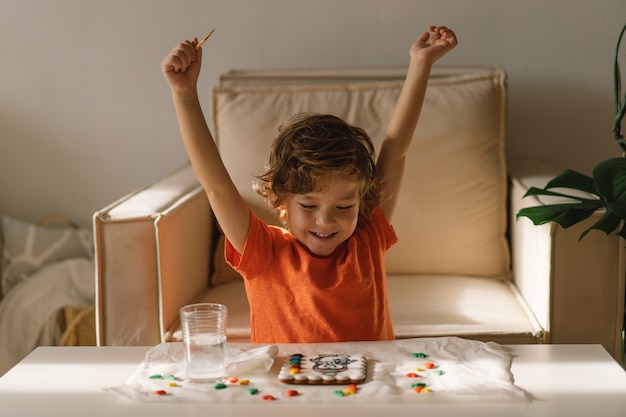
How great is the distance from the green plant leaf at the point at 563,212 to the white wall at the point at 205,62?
0.89 m

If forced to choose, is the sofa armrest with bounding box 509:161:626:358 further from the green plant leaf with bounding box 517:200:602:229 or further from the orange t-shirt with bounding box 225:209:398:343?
the orange t-shirt with bounding box 225:209:398:343

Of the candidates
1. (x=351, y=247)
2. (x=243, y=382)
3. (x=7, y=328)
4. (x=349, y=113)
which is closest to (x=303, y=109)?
(x=349, y=113)

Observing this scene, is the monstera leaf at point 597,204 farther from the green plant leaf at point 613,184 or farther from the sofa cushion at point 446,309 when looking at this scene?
the sofa cushion at point 446,309

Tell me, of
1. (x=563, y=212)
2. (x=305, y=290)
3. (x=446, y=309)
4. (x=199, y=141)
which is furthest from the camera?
(x=446, y=309)

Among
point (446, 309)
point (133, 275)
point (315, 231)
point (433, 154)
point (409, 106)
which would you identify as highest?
point (409, 106)

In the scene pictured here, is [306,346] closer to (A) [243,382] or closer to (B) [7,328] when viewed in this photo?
(A) [243,382]

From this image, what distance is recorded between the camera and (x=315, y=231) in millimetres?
1485

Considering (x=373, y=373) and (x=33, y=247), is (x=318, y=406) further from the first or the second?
(x=33, y=247)

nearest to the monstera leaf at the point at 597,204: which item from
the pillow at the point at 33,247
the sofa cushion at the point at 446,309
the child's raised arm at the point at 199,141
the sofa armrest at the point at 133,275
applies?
the sofa cushion at the point at 446,309

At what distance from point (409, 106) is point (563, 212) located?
40cm

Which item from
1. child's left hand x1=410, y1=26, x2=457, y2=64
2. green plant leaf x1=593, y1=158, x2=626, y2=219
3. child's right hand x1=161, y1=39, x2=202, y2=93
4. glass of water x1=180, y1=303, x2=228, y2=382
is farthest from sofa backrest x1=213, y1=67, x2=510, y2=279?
glass of water x1=180, y1=303, x2=228, y2=382

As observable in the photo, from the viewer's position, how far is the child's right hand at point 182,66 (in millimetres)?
1285

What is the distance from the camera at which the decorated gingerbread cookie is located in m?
1.17

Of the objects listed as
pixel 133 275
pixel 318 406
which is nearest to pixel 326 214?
pixel 318 406
